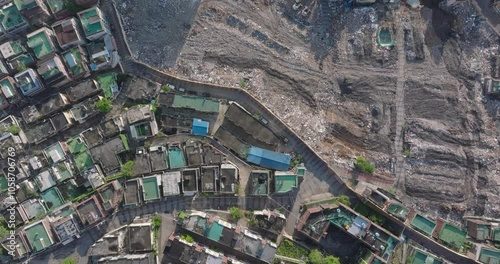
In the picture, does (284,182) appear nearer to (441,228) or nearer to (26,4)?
(441,228)

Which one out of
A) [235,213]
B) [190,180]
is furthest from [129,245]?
[235,213]

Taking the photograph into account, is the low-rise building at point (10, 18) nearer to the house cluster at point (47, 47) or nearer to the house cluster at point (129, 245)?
the house cluster at point (47, 47)

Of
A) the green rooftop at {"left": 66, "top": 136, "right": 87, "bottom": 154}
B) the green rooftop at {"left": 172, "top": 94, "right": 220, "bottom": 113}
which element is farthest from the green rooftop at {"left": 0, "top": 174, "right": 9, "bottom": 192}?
the green rooftop at {"left": 172, "top": 94, "right": 220, "bottom": 113}

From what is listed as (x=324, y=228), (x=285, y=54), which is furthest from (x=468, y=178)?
(x=285, y=54)

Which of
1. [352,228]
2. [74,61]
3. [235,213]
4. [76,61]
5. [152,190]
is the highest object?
[76,61]

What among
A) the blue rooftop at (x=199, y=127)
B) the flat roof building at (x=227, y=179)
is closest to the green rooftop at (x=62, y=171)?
the blue rooftop at (x=199, y=127)

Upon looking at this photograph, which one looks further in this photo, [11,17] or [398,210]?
[398,210]

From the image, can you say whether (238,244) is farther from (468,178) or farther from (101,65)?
(468,178)
